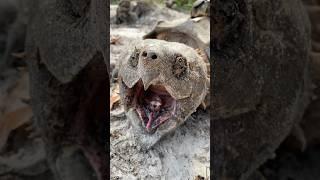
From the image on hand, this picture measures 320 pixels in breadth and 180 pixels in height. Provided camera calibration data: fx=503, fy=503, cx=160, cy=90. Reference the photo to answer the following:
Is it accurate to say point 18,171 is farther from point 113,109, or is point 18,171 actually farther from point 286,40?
point 113,109

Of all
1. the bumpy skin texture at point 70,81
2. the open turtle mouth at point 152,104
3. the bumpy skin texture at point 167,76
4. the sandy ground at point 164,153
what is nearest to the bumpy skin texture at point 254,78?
the bumpy skin texture at point 70,81

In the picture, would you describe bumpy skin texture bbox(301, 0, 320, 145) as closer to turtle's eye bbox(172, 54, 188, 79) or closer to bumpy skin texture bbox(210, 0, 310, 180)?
bumpy skin texture bbox(210, 0, 310, 180)

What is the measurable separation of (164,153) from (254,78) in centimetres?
125

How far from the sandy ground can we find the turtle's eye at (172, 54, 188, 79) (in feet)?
0.90

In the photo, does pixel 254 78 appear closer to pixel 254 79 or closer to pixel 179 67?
pixel 254 79

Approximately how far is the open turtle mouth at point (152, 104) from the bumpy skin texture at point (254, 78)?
37.9 inches

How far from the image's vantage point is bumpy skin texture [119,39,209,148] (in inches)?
55.3

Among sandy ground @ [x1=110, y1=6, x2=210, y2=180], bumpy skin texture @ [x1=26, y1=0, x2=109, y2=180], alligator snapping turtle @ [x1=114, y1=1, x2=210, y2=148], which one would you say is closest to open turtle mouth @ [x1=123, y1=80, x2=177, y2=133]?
alligator snapping turtle @ [x1=114, y1=1, x2=210, y2=148]

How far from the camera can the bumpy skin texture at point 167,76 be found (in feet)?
4.61

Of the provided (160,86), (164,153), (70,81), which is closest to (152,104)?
(160,86)

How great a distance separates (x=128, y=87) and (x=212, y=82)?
101 cm

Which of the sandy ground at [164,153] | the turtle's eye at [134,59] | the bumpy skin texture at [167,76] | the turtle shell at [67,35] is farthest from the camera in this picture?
the sandy ground at [164,153]

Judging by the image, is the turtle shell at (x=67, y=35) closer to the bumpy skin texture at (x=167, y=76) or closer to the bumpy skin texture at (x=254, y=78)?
the bumpy skin texture at (x=254, y=78)

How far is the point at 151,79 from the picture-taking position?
4.59 feet
